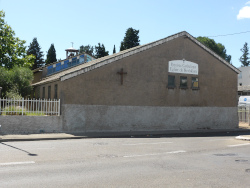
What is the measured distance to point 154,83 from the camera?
20.9 metres

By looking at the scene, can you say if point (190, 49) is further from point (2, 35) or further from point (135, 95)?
point (2, 35)

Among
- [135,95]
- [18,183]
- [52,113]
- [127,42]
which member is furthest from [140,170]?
[127,42]

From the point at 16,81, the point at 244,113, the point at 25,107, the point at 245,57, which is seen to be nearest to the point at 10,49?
the point at 16,81

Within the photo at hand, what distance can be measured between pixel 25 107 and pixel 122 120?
675cm

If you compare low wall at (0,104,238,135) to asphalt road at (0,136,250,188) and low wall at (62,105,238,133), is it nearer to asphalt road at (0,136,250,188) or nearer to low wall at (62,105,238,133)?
low wall at (62,105,238,133)

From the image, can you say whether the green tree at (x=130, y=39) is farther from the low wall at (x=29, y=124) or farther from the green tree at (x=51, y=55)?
the low wall at (x=29, y=124)

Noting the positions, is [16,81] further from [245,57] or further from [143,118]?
[245,57]

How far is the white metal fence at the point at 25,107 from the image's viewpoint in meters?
15.7

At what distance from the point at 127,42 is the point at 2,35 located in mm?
27961

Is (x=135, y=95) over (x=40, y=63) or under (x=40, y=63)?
under

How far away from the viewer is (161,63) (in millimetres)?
21375

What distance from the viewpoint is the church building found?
18.0 m

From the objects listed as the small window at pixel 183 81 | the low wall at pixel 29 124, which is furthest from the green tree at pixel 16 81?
the small window at pixel 183 81

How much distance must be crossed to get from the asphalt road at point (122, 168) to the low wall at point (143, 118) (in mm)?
→ 7462
